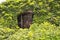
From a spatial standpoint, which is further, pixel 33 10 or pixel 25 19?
pixel 25 19

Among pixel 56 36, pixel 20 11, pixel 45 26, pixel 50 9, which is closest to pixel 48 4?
pixel 50 9

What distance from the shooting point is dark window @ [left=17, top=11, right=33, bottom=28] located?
374 inches

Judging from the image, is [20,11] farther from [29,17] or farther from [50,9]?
[50,9]

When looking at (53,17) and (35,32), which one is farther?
(53,17)

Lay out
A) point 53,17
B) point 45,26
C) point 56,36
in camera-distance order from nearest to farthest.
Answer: point 56,36 < point 45,26 < point 53,17

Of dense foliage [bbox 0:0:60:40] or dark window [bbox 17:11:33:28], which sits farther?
dark window [bbox 17:11:33:28]

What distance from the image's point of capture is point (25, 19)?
379 inches

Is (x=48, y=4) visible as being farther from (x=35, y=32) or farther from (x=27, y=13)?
(x=35, y=32)

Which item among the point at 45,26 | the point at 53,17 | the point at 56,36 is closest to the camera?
the point at 56,36

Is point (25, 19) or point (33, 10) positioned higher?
point (33, 10)

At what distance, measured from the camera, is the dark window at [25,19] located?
9.50 metres

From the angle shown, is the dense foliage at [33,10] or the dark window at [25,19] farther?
the dark window at [25,19]

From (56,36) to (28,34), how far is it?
0.73 m

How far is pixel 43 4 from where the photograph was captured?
31.4 ft
